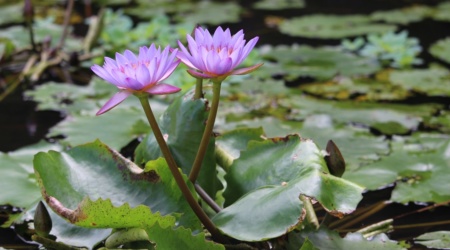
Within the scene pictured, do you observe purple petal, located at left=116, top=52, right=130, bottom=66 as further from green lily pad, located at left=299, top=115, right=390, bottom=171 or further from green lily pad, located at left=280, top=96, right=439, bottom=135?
green lily pad, located at left=280, top=96, right=439, bottom=135

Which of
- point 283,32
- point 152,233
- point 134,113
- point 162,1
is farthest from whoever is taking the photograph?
point 162,1

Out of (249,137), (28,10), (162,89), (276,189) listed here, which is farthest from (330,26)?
(162,89)

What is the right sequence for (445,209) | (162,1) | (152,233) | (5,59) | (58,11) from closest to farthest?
(152,233), (445,209), (5,59), (58,11), (162,1)

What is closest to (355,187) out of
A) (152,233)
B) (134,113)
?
(152,233)

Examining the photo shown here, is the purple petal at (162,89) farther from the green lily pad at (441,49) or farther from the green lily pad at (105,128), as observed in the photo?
the green lily pad at (441,49)

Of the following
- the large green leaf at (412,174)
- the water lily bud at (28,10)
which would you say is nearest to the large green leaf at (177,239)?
the large green leaf at (412,174)

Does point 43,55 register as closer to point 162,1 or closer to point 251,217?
Answer: point 162,1

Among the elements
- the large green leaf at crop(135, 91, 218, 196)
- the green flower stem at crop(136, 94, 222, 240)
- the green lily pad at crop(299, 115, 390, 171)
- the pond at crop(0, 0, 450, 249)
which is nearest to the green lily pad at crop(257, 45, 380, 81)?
the pond at crop(0, 0, 450, 249)
